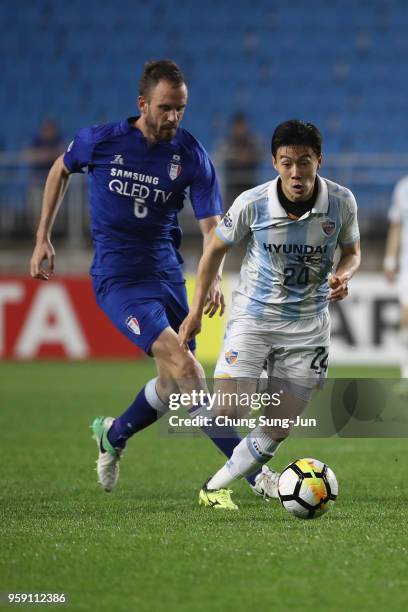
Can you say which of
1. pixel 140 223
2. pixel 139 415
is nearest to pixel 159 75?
pixel 140 223

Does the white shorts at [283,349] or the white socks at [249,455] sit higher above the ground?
the white shorts at [283,349]

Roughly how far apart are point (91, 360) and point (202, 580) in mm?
11547

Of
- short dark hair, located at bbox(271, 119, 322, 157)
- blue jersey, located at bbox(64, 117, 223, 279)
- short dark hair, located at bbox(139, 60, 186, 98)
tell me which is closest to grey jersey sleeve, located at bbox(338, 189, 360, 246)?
short dark hair, located at bbox(271, 119, 322, 157)

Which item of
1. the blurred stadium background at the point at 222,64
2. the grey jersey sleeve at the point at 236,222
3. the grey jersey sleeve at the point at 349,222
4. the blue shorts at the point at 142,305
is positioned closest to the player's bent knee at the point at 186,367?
the blue shorts at the point at 142,305

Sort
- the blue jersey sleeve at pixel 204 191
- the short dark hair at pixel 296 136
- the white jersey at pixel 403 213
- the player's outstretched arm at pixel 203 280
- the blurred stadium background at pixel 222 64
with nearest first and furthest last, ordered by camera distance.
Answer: the short dark hair at pixel 296 136 < the player's outstretched arm at pixel 203 280 < the blue jersey sleeve at pixel 204 191 < the white jersey at pixel 403 213 < the blurred stadium background at pixel 222 64

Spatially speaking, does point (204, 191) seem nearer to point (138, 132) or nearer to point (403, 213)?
point (138, 132)

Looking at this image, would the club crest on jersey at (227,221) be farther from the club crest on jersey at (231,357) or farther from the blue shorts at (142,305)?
the blue shorts at (142,305)

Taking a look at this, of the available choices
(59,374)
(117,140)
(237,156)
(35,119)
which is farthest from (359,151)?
(117,140)

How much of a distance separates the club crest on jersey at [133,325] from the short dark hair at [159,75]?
1.17 meters

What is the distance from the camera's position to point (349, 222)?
17.9 feet

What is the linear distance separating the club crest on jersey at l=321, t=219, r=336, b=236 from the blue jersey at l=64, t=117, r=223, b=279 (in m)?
0.86

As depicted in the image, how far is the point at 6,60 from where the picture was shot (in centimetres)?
1916

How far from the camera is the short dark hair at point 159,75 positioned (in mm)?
5785

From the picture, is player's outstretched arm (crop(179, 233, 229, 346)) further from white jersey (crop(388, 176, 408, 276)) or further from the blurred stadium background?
the blurred stadium background
